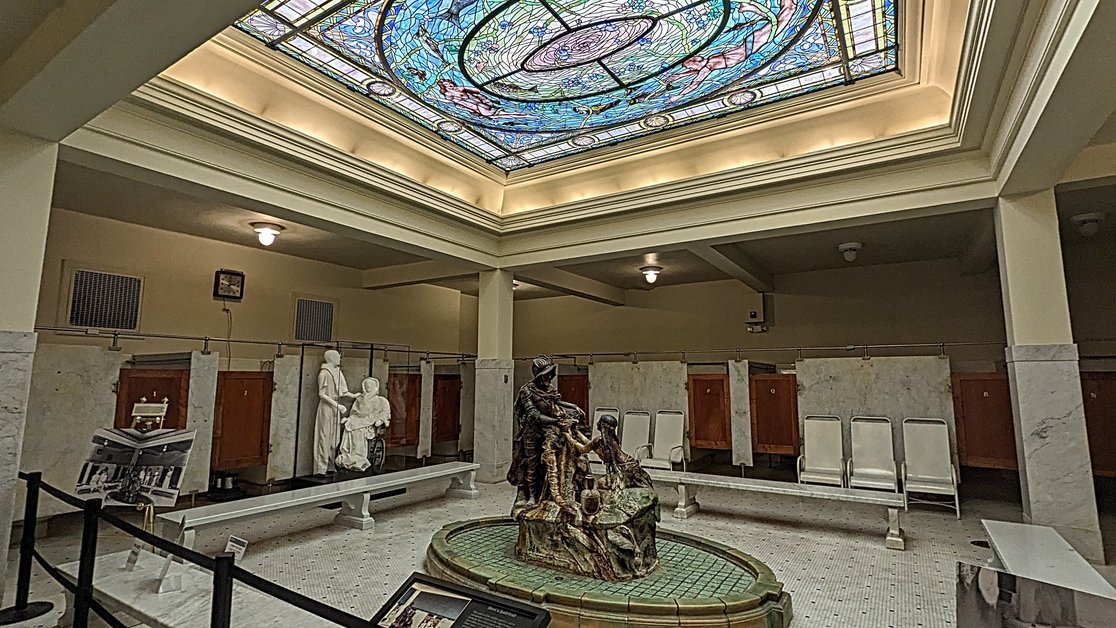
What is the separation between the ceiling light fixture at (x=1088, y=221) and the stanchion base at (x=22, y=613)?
33.2 ft

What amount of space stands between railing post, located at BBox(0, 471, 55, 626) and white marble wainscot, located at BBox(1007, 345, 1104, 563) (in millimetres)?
7046

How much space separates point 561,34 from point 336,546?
15.6 ft

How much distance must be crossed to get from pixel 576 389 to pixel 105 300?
666 cm

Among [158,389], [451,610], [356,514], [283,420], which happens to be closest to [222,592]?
[451,610]

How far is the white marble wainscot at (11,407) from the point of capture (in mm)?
3354

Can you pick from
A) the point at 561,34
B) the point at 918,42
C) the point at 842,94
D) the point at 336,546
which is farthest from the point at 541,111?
the point at 336,546

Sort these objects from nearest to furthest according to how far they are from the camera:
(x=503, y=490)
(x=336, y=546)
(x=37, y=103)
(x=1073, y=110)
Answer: (x=37, y=103), (x=1073, y=110), (x=336, y=546), (x=503, y=490)

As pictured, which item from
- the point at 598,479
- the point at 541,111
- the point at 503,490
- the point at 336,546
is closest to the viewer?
the point at 598,479

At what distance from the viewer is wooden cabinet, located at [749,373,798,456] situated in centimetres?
757

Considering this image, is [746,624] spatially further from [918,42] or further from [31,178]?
[31,178]

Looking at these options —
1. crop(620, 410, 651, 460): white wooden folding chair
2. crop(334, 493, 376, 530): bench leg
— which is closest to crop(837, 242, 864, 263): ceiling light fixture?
crop(620, 410, 651, 460): white wooden folding chair

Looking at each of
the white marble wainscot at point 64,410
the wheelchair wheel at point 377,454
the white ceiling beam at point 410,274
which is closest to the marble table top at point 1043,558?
the wheelchair wheel at point 377,454

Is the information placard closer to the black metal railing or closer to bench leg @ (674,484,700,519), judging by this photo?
the black metal railing

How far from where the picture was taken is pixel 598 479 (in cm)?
414
